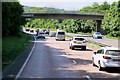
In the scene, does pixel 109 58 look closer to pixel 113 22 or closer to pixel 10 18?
pixel 10 18

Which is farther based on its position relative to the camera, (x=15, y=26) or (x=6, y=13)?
(x=15, y=26)

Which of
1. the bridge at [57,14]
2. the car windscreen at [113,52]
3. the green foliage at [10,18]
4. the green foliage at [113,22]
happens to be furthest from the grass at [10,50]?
the bridge at [57,14]

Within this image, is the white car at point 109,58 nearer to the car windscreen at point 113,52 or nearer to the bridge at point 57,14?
the car windscreen at point 113,52

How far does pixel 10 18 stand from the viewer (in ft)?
168

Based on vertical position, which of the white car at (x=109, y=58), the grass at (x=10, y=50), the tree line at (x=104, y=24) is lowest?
the grass at (x=10, y=50)

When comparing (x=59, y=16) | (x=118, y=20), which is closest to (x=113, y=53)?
(x=118, y=20)

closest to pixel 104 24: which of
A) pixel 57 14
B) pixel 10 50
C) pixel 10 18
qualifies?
pixel 57 14

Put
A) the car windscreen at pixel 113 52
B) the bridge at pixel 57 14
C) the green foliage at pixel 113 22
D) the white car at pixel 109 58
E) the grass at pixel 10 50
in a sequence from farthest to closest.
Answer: the bridge at pixel 57 14
the green foliage at pixel 113 22
the grass at pixel 10 50
the car windscreen at pixel 113 52
the white car at pixel 109 58

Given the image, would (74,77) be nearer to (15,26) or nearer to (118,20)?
(15,26)

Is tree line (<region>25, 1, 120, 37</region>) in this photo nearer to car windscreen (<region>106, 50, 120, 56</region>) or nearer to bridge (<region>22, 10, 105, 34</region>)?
bridge (<region>22, 10, 105, 34</region>)

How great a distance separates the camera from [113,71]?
51.6 ft

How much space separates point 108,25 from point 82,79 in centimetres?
6470

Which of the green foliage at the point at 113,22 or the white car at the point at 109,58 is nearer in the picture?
the white car at the point at 109,58

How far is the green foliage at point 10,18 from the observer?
44.0 m
